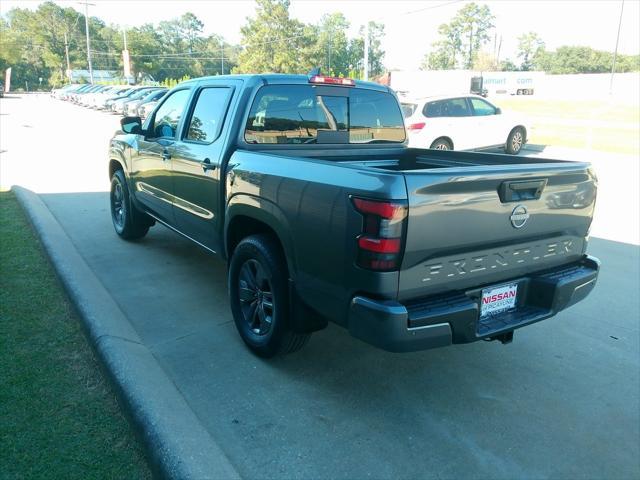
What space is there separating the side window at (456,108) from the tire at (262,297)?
34.0ft

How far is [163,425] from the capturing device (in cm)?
281

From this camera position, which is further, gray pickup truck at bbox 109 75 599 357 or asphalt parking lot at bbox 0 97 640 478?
asphalt parking lot at bbox 0 97 640 478

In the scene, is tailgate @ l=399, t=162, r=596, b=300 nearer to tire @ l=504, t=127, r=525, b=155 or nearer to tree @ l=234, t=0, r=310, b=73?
tire @ l=504, t=127, r=525, b=155

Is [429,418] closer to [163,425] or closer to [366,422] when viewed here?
[366,422]

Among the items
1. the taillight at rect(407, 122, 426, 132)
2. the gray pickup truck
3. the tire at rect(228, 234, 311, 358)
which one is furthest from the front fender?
the taillight at rect(407, 122, 426, 132)

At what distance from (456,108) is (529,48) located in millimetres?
132727

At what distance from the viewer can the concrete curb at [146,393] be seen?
2.59 m

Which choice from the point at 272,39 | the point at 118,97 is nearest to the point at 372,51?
the point at 272,39

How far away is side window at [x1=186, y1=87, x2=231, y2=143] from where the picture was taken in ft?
14.5

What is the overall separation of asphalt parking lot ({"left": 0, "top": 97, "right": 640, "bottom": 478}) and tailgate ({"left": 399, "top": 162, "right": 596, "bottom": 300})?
0.85 metres

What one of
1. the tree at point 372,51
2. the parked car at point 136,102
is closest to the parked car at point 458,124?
the parked car at point 136,102

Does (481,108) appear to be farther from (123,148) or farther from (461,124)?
(123,148)

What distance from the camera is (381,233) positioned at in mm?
2693

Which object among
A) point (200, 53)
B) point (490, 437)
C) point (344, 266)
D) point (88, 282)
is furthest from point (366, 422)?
point (200, 53)
